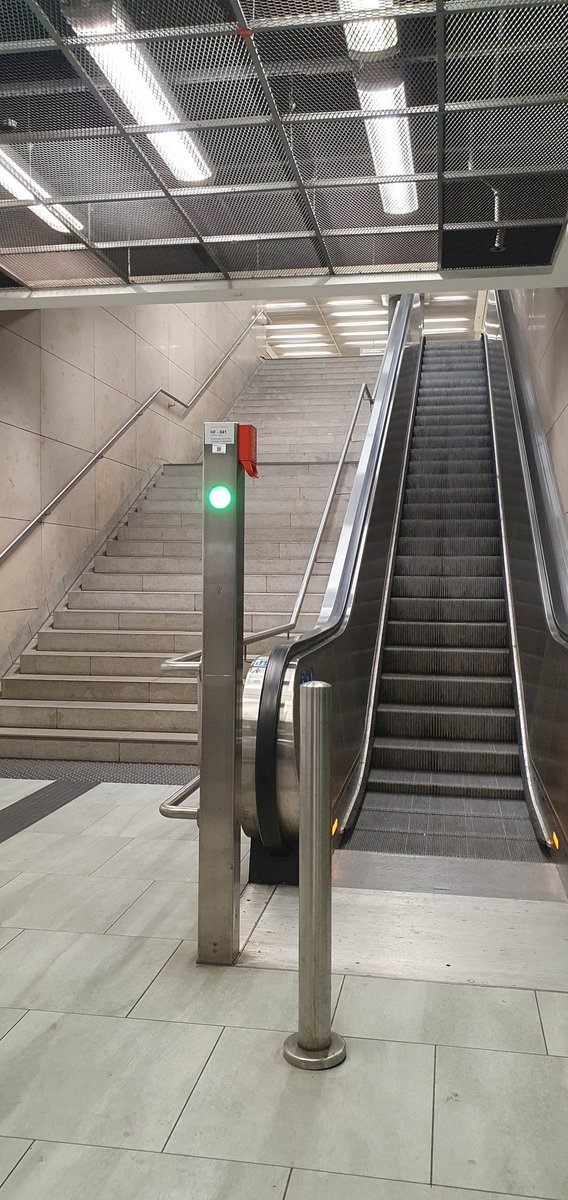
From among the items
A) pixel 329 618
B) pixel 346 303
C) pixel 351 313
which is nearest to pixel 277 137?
pixel 329 618

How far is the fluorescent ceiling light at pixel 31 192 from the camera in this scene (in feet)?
15.5

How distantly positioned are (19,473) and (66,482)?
2.92 feet

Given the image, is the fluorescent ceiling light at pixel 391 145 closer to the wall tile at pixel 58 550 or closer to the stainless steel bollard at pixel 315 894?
the stainless steel bollard at pixel 315 894

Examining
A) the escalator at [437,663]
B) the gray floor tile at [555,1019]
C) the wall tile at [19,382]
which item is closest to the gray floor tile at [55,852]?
the escalator at [437,663]

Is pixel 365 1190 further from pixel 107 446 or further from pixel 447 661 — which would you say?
pixel 107 446

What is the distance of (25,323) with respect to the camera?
7020mm

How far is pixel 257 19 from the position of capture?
349 cm

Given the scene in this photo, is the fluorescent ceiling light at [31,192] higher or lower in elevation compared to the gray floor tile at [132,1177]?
higher

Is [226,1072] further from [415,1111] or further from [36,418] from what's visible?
[36,418]

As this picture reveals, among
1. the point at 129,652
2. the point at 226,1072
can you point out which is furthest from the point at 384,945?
the point at 129,652

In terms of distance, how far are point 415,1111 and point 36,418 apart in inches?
252

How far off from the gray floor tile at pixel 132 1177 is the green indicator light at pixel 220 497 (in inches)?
67.9

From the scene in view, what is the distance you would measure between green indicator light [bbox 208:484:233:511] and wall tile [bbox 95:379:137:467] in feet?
20.0

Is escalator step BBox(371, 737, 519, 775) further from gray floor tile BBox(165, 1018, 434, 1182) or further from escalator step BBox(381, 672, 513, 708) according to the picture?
gray floor tile BBox(165, 1018, 434, 1182)
